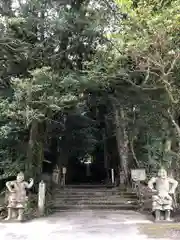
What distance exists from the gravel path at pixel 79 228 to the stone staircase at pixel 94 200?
153 cm

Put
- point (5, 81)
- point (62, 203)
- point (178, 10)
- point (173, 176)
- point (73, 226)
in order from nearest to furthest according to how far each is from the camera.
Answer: point (178, 10), point (73, 226), point (173, 176), point (5, 81), point (62, 203)

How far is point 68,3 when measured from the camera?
973cm

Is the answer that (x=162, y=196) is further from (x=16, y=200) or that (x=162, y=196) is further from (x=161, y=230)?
(x=16, y=200)

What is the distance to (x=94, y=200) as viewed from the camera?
11.3m

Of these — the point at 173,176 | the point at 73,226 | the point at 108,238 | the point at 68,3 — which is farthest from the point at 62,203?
the point at 68,3

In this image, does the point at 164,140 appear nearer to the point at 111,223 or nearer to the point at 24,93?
the point at 111,223

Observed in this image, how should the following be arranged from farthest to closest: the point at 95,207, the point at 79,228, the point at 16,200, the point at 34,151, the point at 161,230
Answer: the point at 34,151, the point at 95,207, the point at 16,200, the point at 79,228, the point at 161,230

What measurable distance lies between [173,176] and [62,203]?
4476 millimetres

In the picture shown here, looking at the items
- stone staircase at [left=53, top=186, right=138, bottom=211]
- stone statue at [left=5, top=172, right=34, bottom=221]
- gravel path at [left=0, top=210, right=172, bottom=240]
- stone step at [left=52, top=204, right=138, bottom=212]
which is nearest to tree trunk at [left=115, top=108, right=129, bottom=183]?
stone staircase at [left=53, top=186, right=138, bottom=211]

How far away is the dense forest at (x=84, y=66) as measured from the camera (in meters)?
6.77

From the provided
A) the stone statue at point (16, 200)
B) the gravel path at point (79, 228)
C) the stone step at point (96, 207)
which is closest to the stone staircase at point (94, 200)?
the stone step at point (96, 207)

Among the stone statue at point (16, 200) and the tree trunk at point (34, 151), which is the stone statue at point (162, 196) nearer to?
the stone statue at point (16, 200)

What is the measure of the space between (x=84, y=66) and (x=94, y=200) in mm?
5313

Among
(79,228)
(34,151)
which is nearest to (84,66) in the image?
(34,151)
